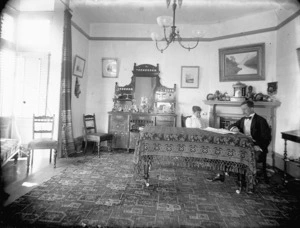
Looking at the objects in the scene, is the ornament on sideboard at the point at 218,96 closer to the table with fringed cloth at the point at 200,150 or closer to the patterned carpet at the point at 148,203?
the patterned carpet at the point at 148,203

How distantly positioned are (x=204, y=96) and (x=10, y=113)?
5.90 m

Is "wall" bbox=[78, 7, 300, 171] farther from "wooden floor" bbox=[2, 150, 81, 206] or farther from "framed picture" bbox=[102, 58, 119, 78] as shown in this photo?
"wooden floor" bbox=[2, 150, 81, 206]

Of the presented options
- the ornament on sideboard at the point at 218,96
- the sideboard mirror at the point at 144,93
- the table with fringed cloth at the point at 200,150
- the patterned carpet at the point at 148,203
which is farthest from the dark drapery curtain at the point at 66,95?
the ornament on sideboard at the point at 218,96

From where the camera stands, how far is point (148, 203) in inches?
A: 109

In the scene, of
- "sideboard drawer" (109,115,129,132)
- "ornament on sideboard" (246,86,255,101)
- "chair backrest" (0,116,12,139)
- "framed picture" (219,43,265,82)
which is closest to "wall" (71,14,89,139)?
"sideboard drawer" (109,115,129,132)

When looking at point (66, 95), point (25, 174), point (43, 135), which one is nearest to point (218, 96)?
point (66, 95)

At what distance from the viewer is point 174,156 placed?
320 cm

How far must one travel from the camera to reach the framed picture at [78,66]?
19.1 feet

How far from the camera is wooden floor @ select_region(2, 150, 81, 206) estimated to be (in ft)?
9.97

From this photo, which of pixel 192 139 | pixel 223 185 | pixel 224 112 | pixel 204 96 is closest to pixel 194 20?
pixel 204 96

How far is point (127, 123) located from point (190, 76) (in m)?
2.79

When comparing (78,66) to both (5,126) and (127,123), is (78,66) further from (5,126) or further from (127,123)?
(5,126)

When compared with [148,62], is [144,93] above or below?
below

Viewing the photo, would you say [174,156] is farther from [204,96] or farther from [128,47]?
[128,47]
